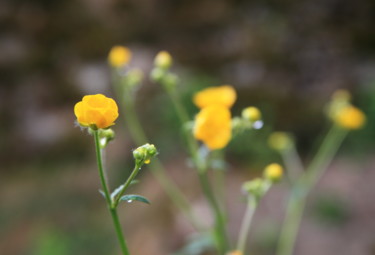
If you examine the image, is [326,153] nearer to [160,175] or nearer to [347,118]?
[347,118]

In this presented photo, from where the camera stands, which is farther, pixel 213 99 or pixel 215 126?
pixel 213 99

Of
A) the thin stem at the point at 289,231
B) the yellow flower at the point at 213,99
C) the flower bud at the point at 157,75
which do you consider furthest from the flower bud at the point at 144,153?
the thin stem at the point at 289,231

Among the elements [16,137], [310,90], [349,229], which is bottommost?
[349,229]

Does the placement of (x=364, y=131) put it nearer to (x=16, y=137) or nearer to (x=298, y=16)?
(x=298, y=16)

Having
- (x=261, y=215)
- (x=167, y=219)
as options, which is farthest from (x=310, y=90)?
(x=167, y=219)

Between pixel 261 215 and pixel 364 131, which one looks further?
pixel 364 131

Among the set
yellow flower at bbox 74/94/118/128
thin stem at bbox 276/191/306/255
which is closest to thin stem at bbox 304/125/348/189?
thin stem at bbox 276/191/306/255

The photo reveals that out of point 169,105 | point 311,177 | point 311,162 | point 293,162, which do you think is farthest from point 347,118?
point 169,105
